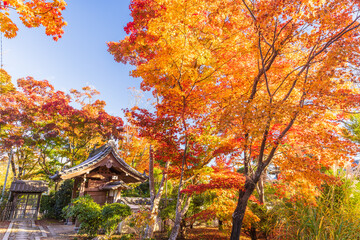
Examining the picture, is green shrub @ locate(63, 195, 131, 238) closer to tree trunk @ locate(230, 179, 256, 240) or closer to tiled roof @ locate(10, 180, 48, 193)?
tree trunk @ locate(230, 179, 256, 240)

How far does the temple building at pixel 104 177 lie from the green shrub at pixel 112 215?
250 centimetres

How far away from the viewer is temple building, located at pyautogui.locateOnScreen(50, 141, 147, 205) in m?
9.77

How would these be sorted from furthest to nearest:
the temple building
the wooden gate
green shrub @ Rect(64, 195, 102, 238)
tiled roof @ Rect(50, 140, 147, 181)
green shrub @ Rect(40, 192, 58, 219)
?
green shrub @ Rect(40, 192, 58, 219), the wooden gate, the temple building, tiled roof @ Rect(50, 140, 147, 181), green shrub @ Rect(64, 195, 102, 238)

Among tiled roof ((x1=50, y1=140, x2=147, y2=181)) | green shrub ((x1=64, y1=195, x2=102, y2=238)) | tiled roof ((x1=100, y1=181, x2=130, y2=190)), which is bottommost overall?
green shrub ((x1=64, y1=195, x2=102, y2=238))

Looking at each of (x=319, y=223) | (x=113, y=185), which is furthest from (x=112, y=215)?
(x=319, y=223)

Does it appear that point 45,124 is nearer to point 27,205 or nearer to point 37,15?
point 27,205

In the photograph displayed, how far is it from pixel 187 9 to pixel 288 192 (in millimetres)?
8283

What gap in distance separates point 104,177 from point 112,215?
3.62m

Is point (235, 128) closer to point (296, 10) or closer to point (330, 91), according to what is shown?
point (330, 91)

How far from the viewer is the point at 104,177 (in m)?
10.5

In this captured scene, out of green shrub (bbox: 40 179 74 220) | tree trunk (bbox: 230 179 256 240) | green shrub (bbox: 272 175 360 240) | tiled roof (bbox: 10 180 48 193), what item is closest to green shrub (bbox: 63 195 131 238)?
tree trunk (bbox: 230 179 256 240)

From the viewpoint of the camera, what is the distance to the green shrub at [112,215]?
7.24 m

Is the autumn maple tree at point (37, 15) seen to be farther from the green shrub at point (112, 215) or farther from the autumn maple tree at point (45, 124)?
the autumn maple tree at point (45, 124)

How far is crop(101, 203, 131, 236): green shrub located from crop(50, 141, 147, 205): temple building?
2.50 m
